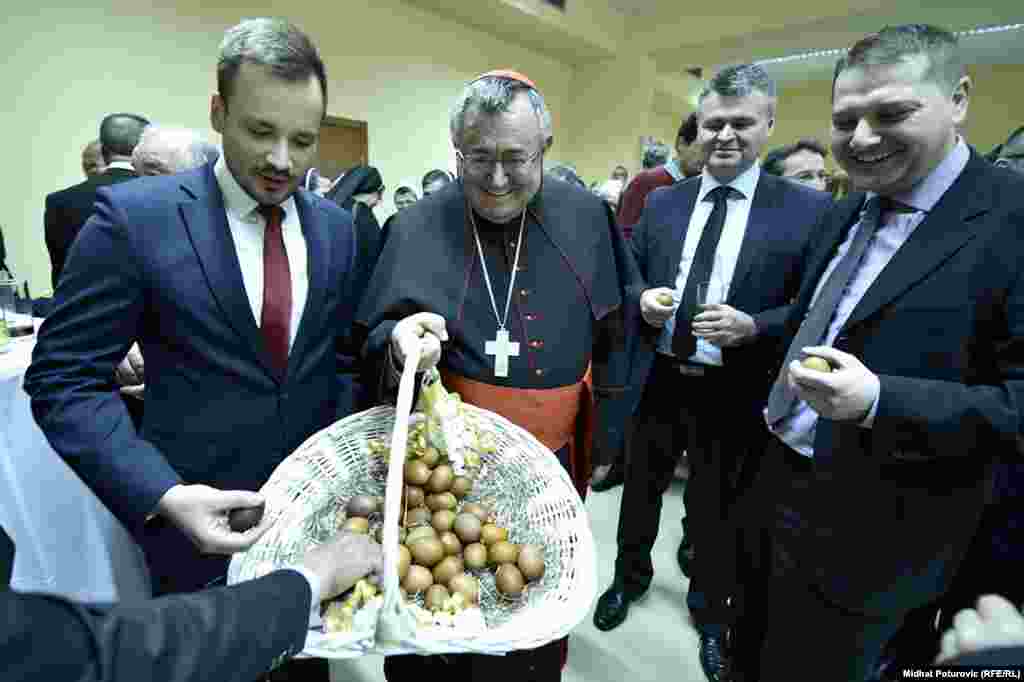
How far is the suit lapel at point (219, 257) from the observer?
3.58 feet

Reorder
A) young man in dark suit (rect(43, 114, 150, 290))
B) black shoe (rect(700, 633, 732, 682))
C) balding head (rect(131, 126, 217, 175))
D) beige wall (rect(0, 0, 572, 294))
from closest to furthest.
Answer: black shoe (rect(700, 633, 732, 682)), balding head (rect(131, 126, 217, 175)), young man in dark suit (rect(43, 114, 150, 290)), beige wall (rect(0, 0, 572, 294))

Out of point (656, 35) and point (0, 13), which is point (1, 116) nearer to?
point (0, 13)

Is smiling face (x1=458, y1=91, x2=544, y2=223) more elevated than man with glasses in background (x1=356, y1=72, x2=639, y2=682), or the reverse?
smiling face (x1=458, y1=91, x2=544, y2=223)

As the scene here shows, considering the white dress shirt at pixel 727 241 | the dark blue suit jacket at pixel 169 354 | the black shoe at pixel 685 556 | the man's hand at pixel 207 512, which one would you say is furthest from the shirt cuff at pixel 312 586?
the black shoe at pixel 685 556

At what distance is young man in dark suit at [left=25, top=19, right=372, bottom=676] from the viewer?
1.02 metres

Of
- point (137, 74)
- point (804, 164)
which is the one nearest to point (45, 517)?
point (804, 164)

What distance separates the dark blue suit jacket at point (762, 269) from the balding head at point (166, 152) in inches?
84.7

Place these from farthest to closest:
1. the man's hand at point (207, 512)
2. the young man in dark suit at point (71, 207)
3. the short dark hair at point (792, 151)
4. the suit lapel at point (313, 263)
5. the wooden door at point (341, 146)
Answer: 1. the wooden door at point (341, 146)
2. the short dark hair at point (792, 151)
3. the young man in dark suit at point (71, 207)
4. the suit lapel at point (313, 263)
5. the man's hand at point (207, 512)

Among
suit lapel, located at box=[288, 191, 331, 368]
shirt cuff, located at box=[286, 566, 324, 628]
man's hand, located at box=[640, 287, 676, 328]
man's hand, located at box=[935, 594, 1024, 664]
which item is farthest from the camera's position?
man's hand, located at box=[640, 287, 676, 328]

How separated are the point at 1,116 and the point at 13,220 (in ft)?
2.85

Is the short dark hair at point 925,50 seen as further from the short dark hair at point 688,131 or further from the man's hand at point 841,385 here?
the short dark hair at point 688,131

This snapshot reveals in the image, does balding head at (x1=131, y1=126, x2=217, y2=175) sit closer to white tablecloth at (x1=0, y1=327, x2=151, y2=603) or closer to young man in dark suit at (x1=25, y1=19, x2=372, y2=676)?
white tablecloth at (x1=0, y1=327, x2=151, y2=603)

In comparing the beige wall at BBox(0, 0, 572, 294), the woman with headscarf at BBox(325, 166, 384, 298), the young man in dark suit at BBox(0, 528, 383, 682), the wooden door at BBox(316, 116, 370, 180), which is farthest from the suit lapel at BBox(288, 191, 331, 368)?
the wooden door at BBox(316, 116, 370, 180)

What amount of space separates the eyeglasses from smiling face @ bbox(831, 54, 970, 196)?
72cm
